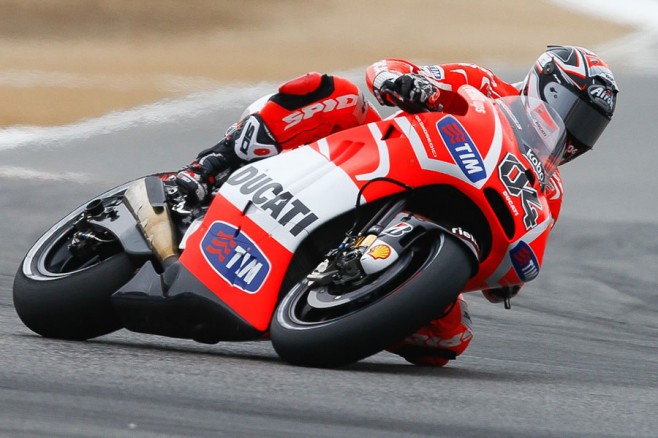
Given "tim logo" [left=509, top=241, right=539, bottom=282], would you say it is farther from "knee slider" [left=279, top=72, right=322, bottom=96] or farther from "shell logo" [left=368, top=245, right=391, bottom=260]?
"knee slider" [left=279, top=72, right=322, bottom=96]

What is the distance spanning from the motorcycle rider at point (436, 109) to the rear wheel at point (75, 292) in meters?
0.39

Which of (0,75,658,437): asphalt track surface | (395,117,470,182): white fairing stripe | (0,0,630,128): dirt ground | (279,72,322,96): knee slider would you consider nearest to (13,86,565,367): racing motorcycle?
(395,117,470,182): white fairing stripe

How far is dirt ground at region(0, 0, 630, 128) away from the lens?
12078 millimetres

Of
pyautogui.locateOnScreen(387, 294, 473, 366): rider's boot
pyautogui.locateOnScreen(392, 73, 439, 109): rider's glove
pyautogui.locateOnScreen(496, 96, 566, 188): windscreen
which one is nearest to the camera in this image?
pyautogui.locateOnScreen(392, 73, 439, 109): rider's glove

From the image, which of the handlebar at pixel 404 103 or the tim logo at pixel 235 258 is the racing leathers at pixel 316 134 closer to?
the handlebar at pixel 404 103

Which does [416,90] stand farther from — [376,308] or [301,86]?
[376,308]

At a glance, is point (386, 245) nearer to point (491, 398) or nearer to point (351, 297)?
point (351, 297)

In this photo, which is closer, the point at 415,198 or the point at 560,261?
the point at 415,198

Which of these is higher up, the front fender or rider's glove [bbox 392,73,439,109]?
rider's glove [bbox 392,73,439,109]

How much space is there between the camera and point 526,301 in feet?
25.2

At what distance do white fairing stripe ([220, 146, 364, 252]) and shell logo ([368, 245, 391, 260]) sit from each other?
313mm

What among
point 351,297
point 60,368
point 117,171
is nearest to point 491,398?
point 351,297

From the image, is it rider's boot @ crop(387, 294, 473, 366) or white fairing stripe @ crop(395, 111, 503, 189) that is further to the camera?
rider's boot @ crop(387, 294, 473, 366)

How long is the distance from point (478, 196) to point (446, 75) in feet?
2.56
